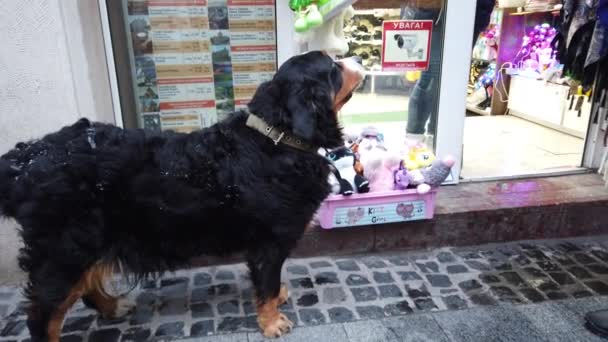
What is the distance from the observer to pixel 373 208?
3371 mm

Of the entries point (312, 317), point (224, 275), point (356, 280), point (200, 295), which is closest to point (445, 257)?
point (356, 280)

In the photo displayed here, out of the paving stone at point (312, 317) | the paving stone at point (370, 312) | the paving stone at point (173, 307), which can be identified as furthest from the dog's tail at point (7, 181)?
the paving stone at point (370, 312)

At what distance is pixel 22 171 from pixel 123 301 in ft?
3.79

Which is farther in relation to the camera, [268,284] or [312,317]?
[312,317]

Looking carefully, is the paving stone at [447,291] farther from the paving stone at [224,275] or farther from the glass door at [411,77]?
the paving stone at [224,275]

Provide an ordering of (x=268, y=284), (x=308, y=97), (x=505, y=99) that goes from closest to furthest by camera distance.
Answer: (x=308, y=97)
(x=268, y=284)
(x=505, y=99)

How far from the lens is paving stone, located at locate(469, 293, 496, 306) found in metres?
2.95

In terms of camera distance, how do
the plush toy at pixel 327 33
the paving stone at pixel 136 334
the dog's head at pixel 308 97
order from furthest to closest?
1. the plush toy at pixel 327 33
2. the paving stone at pixel 136 334
3. the dog's head at pixel 308 97

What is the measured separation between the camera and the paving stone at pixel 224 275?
3.31 m

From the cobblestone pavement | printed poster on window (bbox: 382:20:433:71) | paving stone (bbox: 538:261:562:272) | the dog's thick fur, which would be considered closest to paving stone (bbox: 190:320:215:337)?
the cobblestone pavement

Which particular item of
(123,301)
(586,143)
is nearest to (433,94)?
(586,143)

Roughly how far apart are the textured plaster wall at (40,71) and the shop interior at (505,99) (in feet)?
6.93

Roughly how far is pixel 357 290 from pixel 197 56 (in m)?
2.32

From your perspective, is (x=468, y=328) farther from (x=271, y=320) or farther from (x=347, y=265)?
(x=271, y=320)
